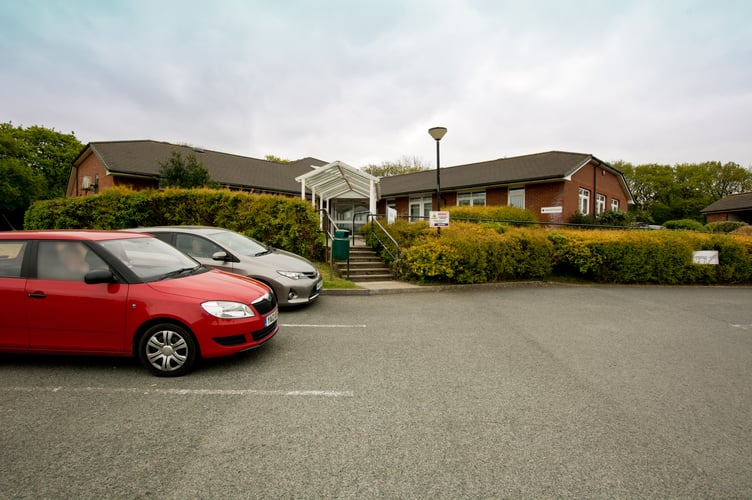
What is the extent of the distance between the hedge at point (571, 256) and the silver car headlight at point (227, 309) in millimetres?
6837

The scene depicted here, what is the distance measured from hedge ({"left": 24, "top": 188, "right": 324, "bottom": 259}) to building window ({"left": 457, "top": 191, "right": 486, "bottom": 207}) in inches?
554

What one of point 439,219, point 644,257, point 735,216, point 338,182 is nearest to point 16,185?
point 338,182

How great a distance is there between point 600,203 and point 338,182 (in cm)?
1868

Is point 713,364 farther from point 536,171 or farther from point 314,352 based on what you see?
point 536,171

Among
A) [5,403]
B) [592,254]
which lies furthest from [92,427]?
[592,254]

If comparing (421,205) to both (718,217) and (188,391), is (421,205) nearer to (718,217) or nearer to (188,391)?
(188,391)

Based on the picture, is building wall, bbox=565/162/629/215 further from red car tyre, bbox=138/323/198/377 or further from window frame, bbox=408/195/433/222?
red car tyre, bbox=138/323/198/377

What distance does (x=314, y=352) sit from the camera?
4.75 meters

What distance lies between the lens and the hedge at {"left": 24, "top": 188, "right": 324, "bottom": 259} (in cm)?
1181

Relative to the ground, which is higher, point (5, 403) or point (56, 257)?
point (56, 257)

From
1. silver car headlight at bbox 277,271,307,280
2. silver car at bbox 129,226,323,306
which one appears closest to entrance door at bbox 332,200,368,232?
silver car at bbox 129,226,323,306

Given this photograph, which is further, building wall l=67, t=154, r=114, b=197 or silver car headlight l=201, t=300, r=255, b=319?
building wall l=67, t=154, r=114, b=197

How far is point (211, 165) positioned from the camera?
76.4 ft

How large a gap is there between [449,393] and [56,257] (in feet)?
14.9
